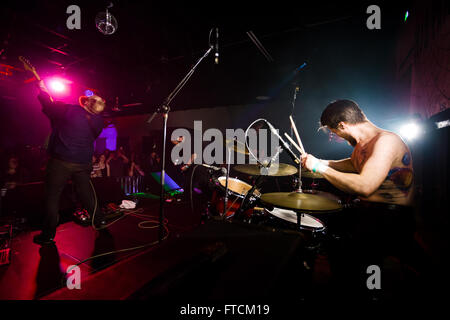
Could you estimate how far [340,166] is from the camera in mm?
2113

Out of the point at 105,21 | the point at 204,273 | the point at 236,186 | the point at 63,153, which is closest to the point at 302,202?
the point at 204,273

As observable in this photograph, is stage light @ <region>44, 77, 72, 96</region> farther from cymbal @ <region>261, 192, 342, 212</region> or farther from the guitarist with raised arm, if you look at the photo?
cymbal @ <region>261, 192, 342, 212</region>

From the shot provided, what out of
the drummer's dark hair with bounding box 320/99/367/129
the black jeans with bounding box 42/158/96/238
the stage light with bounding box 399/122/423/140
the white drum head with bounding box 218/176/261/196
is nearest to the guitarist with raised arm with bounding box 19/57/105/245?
the black jeans with bounding box 42/158/96/238

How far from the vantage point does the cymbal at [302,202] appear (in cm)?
135

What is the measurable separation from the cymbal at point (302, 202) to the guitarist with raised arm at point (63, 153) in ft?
8.99

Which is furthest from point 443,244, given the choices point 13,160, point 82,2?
point 13,160

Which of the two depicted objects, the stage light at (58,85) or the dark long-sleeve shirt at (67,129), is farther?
the stage light at (58,85)

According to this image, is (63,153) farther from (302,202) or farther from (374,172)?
(374,172)

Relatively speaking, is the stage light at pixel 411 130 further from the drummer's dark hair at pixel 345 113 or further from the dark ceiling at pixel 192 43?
the dark ceiling at pixel 192 43

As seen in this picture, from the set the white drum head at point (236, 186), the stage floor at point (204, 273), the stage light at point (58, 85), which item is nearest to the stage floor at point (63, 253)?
the stage floor at point (204, 273)

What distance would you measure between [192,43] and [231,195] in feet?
11.8

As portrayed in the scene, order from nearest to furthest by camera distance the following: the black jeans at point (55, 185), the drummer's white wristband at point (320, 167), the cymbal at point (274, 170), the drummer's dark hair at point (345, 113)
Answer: the drummer's white wristband at point (320, 167) → the drummer's dark hair at point (345, 113) → the cymbal at point (274, 170) → the black jeans at point (55, 185)

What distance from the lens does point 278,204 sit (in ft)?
4.67

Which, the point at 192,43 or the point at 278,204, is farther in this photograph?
the point at 192,43
